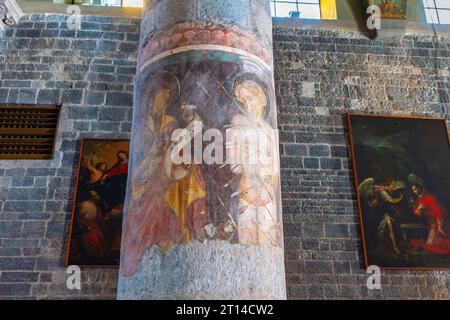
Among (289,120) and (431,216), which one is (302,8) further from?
(431,216)

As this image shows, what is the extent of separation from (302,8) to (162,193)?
7674 mm

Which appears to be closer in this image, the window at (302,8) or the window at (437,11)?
the window at (437,11)

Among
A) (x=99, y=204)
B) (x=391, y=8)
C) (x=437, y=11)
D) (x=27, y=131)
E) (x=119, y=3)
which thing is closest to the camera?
(x=99, y=204)

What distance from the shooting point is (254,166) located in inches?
121

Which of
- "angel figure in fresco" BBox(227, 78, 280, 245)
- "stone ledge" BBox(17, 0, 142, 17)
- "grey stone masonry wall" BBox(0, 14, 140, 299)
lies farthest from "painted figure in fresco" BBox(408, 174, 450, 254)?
"stone ledge" BBox(17, 0, 142, 17)

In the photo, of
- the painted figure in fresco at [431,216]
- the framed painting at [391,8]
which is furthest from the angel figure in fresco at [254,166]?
the framed painting at [391,8]

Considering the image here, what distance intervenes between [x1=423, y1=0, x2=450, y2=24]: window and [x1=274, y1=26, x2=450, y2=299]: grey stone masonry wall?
760 millimetres

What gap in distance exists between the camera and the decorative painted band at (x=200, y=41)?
3.38m

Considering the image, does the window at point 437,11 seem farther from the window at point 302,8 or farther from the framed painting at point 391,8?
the window at point 302,8

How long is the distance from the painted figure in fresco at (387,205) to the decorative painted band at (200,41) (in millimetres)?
4467

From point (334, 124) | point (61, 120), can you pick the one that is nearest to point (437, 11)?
point (334, 124)
